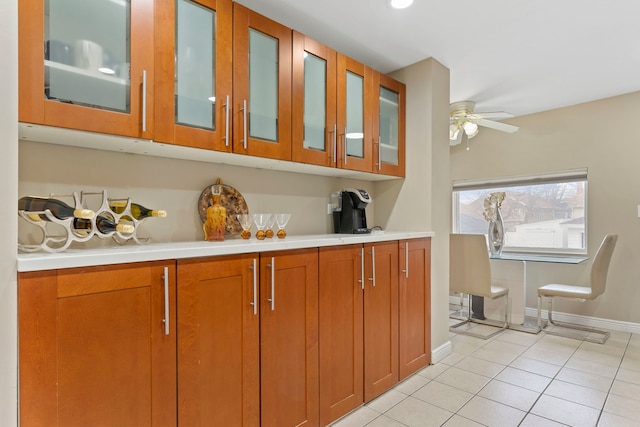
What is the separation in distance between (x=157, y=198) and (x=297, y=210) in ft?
3.14

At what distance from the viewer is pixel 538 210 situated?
4117mm

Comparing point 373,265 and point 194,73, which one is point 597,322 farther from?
point 194,73

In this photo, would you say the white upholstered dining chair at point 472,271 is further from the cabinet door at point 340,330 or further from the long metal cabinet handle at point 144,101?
the long metal cabinet handle at point 144,101

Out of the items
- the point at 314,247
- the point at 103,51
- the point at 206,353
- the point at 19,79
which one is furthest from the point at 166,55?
the point at 206,353

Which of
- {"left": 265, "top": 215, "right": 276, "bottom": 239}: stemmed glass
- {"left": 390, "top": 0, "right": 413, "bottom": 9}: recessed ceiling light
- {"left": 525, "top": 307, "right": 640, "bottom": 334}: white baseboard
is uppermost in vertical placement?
{"left": 390, "top": 0, "right": 413, "bottom": 9}: recessed ceiling light

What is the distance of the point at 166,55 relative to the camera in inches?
58.0

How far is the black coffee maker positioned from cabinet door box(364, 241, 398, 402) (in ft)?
0.91

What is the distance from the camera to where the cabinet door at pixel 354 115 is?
2266 mm

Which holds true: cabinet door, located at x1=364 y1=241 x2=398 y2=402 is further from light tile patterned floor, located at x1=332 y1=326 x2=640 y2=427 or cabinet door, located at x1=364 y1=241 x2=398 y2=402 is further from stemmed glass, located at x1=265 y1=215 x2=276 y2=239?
stemmed glass, located at x1=265 y1=215 x2=276 y2=239

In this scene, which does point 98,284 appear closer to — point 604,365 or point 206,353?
point 206,353

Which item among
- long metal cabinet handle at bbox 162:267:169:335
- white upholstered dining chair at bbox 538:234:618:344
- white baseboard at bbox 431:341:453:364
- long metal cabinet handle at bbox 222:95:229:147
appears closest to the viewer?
long metal cabinet handle at bbox 162:267:169:335

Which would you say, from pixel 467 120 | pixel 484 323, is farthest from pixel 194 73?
pixel 484 323

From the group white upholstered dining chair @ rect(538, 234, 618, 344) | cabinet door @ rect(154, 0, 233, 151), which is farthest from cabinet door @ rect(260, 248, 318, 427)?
white upholstered dining chair @ rect(538, 234, 618, 344)

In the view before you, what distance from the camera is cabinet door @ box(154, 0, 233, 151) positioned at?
147cm
